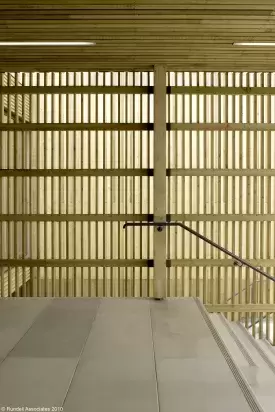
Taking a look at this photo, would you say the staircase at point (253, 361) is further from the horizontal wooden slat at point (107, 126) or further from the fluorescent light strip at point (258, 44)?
the fluorescent light strip at point (258, 44)

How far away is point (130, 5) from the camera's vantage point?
3.68 metres

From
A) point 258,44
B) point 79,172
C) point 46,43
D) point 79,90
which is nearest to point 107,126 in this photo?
point 79,90

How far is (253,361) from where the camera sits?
4.53m

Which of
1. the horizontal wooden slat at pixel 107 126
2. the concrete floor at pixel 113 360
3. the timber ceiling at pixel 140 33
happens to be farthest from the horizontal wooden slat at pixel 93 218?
the timber ceiling at pixel 140 33

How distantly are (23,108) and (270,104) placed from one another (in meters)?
3.76

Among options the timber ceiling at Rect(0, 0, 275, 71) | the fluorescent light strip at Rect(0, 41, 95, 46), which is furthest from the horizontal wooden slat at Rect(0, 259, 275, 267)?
the fluorescent light strip at Rect(0, 41, 95, 46)

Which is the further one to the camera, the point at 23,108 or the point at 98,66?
the point at 23,108

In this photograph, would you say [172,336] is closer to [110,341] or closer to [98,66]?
[110,341]

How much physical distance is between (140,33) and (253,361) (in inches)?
133

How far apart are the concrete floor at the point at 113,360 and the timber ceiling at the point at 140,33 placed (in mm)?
2681

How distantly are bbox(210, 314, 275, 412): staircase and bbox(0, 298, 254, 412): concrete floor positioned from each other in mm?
228

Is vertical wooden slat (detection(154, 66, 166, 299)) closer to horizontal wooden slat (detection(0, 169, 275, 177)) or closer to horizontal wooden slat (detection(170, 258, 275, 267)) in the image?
horizontal wooden slat (detection(0, 169, 275, 177))

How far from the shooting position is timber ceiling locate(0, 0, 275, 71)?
371 centimetres

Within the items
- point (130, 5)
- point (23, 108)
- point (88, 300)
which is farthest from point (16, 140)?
point (130, 5)
